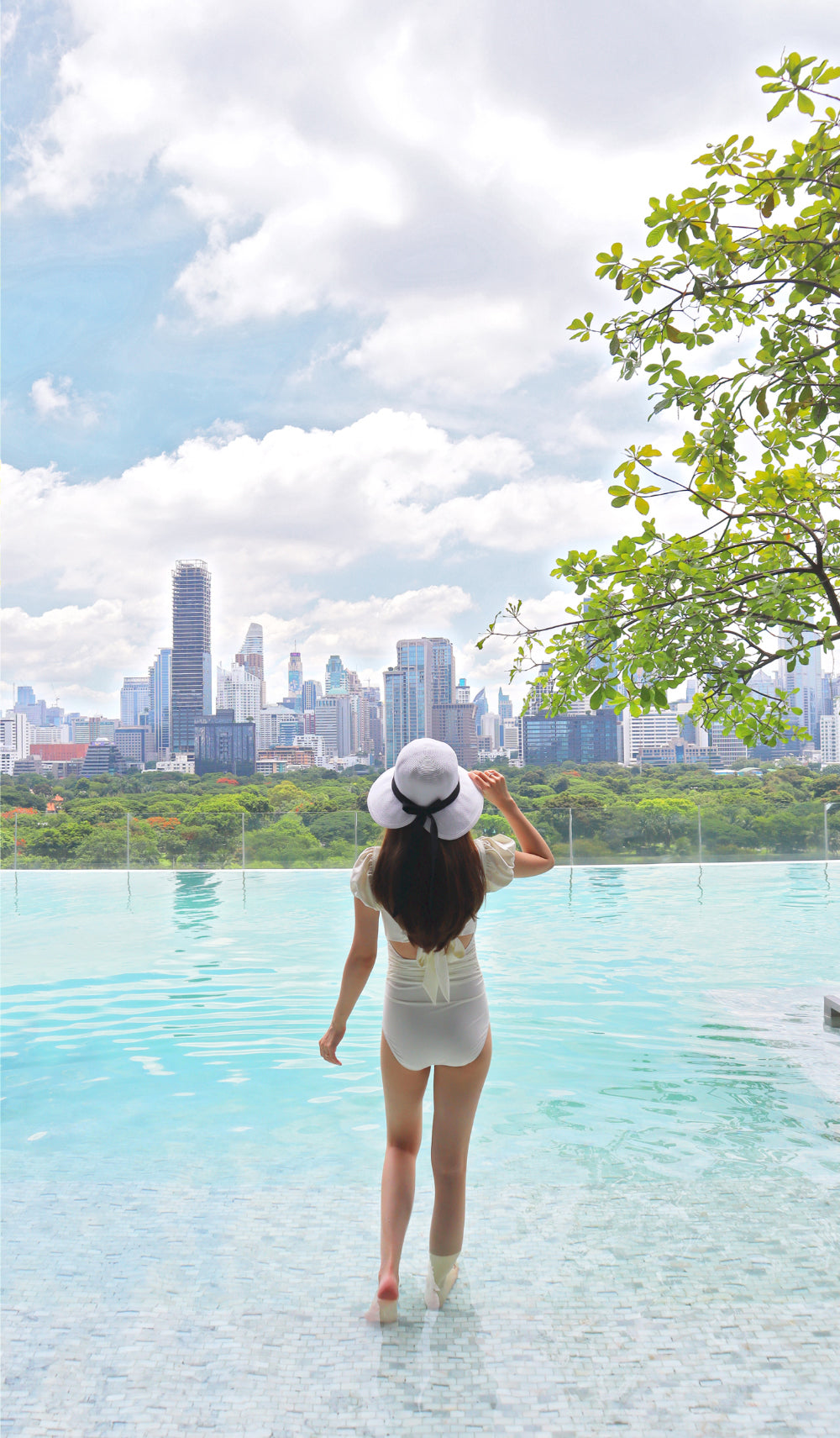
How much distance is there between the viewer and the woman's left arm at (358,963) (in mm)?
1876

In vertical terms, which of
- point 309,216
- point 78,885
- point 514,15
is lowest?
point 78,885

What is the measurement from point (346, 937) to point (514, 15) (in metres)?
7.42

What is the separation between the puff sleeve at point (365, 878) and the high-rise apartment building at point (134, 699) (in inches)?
2106

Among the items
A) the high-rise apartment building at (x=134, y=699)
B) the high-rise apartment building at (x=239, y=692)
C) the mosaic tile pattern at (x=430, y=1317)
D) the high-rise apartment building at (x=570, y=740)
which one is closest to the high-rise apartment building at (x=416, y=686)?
the high-rise apartment building at (x=239, y=692)

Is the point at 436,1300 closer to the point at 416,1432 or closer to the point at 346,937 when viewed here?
the point at 416,1432

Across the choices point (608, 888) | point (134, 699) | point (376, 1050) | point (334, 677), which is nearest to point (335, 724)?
point (334, 677)

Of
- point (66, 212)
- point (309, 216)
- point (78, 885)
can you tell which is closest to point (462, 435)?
point (66, 212)

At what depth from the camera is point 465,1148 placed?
1.83 meters

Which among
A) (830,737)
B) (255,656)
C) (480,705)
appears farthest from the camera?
(255,656)

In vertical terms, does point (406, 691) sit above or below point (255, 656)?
below

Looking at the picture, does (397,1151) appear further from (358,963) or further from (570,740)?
(570,740)

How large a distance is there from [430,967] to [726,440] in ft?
6.52

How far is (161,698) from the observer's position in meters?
53.8

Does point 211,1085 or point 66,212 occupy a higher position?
point 66,212
